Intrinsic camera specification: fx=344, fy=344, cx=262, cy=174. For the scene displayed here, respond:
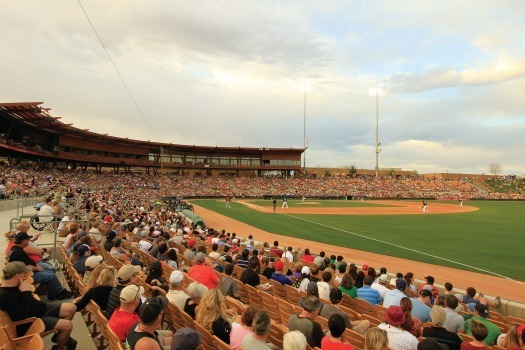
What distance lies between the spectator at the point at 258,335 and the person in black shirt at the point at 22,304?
2.81 m

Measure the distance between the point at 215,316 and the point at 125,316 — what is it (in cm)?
120

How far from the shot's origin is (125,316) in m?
4.61

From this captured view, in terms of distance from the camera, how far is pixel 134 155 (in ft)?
250

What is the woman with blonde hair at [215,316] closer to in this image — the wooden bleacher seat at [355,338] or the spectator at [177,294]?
the spectator at [177,294]

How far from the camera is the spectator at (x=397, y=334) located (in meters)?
4.95

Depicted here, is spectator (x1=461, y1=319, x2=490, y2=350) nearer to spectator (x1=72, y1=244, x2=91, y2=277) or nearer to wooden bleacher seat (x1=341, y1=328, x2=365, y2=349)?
wooden bleacher seat (x1=341, y1=328, x2=365, y2=349)

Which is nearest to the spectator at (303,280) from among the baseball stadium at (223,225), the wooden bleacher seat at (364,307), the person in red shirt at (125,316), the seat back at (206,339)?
the baseball stadium at (223,225)

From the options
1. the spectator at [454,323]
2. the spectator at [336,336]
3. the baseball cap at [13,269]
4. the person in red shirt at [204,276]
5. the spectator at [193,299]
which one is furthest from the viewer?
the person in red shirt at [204,276]

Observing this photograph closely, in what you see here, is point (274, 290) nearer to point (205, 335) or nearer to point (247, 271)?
point (247, 271)

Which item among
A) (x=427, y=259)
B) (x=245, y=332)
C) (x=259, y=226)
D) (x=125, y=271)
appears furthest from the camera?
(x=259, y=226)

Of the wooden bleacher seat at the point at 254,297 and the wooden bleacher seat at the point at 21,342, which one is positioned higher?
the wooden bleacher seat at the point at 21,342

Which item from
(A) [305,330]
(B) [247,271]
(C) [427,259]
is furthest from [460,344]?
(C) [427,259]

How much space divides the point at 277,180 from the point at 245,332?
3185 inches

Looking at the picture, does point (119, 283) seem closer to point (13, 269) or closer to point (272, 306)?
point (13, 269)
